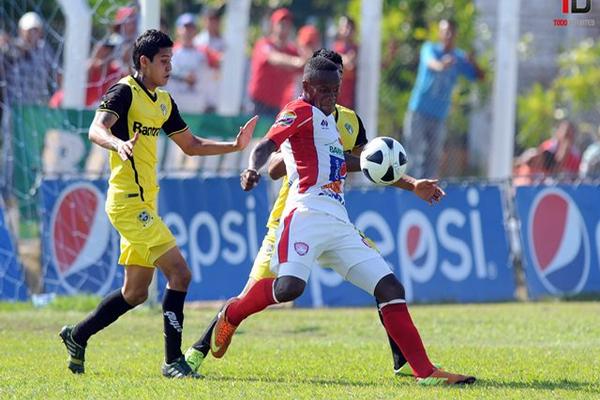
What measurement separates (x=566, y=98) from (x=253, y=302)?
43.4ft

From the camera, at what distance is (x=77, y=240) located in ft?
43.9

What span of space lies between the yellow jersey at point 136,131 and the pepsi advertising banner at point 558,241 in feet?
22.7

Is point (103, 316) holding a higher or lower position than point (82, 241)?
lower

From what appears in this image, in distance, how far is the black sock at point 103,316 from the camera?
868 centimetres

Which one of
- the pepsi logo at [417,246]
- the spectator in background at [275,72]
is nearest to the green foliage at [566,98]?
the spectator in background at [275,72]

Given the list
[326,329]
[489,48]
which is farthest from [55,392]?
[489,48]

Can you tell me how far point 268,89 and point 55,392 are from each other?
9211 mm

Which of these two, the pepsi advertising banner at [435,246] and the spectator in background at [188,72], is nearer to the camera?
the pepsi advertising banner at [435,246]

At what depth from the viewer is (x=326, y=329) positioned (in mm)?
11625

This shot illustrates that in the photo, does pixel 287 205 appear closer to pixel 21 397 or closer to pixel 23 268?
pixel 21 397

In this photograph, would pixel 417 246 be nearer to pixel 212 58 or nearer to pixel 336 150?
pixel 212 58

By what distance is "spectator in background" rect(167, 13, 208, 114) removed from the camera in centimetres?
1617

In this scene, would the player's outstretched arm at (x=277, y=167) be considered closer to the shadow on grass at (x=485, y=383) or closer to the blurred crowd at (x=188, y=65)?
the shadow on grass at (x=485, y=383)

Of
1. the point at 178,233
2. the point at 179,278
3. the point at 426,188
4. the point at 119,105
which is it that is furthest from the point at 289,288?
the point at 178,233
